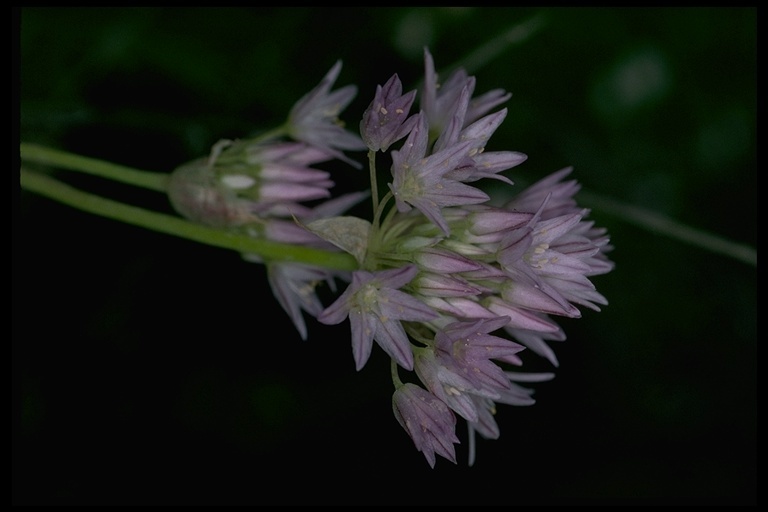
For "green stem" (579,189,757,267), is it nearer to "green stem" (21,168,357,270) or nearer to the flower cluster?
the flower cluster

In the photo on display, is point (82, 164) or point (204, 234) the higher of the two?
point (82, 164)

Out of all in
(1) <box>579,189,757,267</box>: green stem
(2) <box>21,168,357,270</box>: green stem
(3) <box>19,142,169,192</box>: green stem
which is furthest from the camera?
(1) <box>579,189,757,267</box>: green stem

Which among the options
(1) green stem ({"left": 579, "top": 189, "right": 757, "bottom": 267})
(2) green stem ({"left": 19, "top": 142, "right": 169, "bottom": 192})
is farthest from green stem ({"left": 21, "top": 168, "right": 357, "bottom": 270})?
(1) green stem ({"left": 579, "top": 189, "right": 757, "bottom": 267})

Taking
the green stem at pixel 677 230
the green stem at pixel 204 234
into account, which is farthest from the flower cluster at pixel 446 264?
the green stem at pixel 677 230

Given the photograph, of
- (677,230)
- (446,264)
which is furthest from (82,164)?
(677,230)

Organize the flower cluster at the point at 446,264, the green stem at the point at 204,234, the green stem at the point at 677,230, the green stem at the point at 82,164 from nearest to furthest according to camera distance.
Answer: the flower cluster at the point at 446,264 → the green stem at the point at 204,234 → the green stem at the point at 82,164 → the green stem at the point at 677,230

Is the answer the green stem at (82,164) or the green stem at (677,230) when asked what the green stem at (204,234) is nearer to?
the green stem at (82,164)

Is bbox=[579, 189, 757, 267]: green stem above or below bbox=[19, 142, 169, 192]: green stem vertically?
below

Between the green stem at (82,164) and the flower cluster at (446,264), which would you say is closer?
the flower cluster at (446,264)

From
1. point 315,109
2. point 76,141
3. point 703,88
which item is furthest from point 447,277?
point 703,88

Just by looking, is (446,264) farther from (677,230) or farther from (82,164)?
(677,230)
